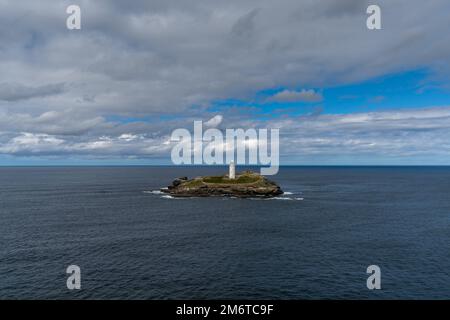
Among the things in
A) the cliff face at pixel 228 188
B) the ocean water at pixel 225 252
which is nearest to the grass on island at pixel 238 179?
the cliff face at pixel 228 188

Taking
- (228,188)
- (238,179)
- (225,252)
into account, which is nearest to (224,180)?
(238,179)

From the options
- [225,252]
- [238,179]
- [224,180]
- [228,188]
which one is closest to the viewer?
[225,252]

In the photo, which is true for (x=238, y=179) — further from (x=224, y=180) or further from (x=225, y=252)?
(x=225, y=252)

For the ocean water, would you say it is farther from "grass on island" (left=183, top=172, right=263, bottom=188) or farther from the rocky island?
"grass on island" (left=183, top=172, right=263, bottom=188)

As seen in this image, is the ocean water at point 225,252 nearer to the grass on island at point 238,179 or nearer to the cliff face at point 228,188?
the cliff face at point 228,188

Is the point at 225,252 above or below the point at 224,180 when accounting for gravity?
below

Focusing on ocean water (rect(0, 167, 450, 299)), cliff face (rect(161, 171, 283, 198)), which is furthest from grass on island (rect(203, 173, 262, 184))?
ocean water (rect(0, 167, 450, 299))
